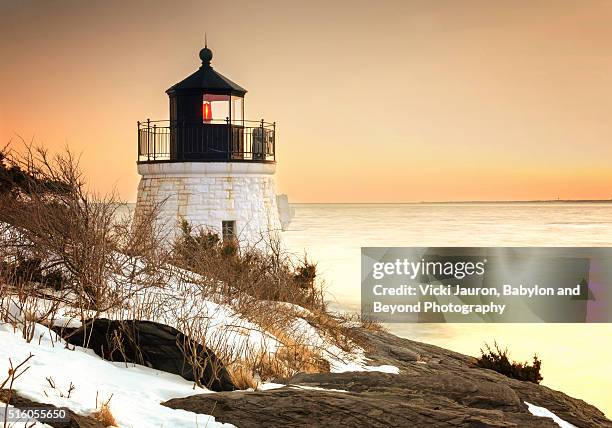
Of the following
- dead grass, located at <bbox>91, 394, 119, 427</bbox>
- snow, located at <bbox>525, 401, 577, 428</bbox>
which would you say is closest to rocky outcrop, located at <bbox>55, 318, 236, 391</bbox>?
dead grass, located at <bbox>91, 394, 119, 427</bbox>

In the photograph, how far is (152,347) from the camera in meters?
7.56

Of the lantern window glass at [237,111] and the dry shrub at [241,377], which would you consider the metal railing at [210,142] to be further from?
the dry shrub at [241,377]

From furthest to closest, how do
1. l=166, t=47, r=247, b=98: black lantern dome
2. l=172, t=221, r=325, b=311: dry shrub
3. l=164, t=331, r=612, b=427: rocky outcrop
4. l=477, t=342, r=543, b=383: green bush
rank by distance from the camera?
l=166, t=47, r=247, b=98: black lantern dome → l=172, t=221, r=325, b=311: dry shrub → l=477, t=342, r=543, b=383: green bush → l=164, t=331, r=612, b=427: rocky outcrop

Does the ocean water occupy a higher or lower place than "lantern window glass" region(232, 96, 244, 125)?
lower

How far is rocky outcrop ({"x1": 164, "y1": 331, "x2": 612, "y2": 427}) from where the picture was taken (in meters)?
5.86

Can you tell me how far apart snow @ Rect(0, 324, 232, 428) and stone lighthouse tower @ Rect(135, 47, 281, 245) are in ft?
44.5

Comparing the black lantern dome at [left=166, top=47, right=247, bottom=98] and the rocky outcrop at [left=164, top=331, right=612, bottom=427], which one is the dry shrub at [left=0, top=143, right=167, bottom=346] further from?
the black lantern dome at [left=166, top=47, right=247, bottom=98]

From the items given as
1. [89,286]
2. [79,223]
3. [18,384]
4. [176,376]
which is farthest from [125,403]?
[79,223]

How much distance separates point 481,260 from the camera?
48219mm

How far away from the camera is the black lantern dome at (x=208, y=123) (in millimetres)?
21109

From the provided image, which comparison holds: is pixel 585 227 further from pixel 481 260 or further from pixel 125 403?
pixel 125 403

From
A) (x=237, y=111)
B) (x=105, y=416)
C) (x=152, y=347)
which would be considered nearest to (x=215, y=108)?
(x=237, y=111)

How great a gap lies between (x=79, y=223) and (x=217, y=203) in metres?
11.6

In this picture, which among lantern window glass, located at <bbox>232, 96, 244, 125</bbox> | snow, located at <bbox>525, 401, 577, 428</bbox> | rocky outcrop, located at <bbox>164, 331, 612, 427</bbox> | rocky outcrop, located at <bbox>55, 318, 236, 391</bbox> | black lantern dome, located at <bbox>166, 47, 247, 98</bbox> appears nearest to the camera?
rocky outcrop, located at <bbox>164, 331, 612, 427</bbox>
